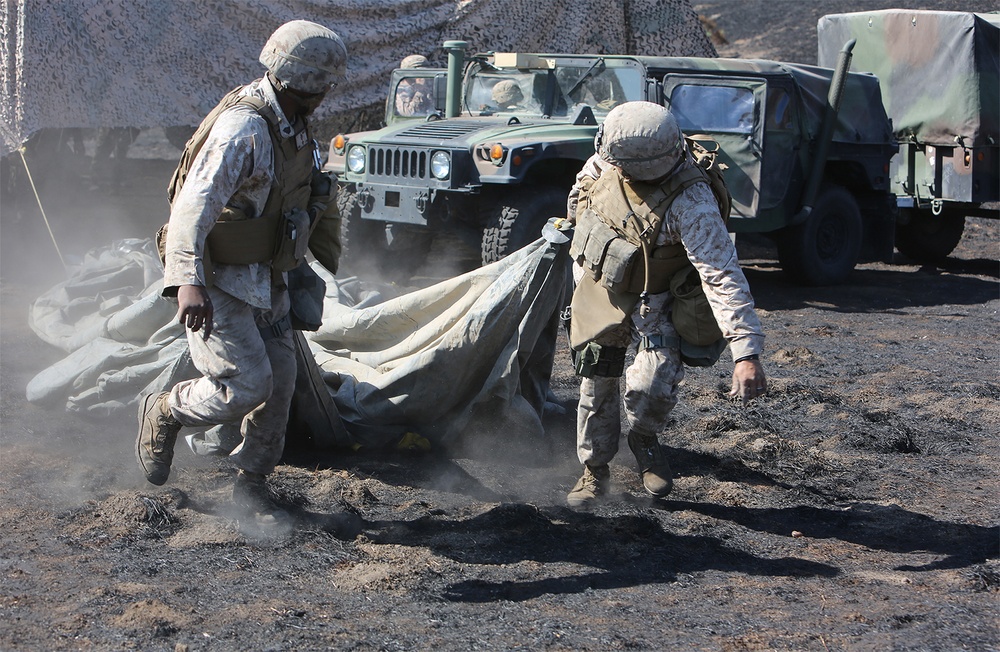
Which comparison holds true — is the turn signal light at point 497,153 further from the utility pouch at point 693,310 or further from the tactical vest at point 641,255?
the utility pouch at point 693,310

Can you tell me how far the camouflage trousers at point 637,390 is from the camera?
3771 mm

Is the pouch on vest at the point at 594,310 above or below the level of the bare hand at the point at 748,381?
above

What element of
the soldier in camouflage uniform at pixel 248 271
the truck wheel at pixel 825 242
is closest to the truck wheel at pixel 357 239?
the truck wheel at pixel 825 242

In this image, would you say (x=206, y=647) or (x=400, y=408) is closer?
(x=206, y=647)

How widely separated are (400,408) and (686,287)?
4.58 feet

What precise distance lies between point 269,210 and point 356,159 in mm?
4955

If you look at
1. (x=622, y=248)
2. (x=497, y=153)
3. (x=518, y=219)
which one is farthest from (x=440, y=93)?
(x=622, y=248)

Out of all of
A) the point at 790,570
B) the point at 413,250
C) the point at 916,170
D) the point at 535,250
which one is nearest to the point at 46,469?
the point at 535,250

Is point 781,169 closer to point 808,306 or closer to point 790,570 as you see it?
point 808,306

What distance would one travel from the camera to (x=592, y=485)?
13.3ft

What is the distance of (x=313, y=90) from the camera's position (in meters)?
3.32

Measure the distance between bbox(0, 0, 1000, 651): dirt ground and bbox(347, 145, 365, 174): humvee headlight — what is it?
3.02 metres

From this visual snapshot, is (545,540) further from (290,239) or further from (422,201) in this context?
(422,201)

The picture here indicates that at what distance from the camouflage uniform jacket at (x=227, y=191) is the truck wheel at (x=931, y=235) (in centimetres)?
923
